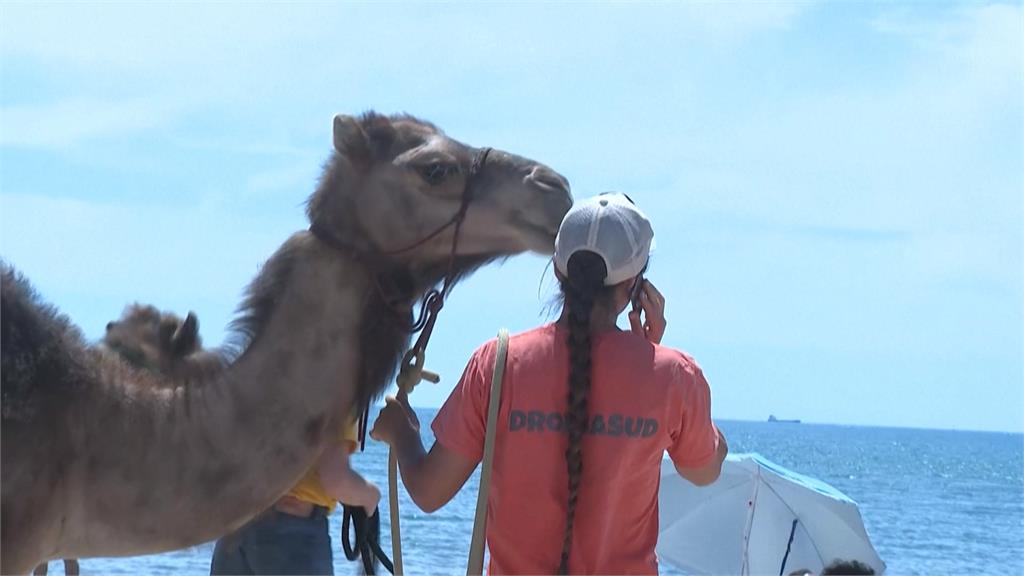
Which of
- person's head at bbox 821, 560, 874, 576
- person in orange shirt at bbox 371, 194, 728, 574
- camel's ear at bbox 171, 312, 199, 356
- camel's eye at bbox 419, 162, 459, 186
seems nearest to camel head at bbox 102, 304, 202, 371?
camel's ear at bbox 171, 312, 199, 356

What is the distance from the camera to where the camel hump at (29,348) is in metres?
4.34

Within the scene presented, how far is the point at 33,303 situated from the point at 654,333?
1.88m

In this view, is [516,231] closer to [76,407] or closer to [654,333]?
[654,333]

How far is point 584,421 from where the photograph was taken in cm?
396

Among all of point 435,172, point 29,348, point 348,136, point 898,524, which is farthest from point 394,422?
point 898,524

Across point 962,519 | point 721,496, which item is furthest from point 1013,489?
point 721,496

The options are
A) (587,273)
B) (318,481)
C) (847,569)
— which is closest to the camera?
(587,273)

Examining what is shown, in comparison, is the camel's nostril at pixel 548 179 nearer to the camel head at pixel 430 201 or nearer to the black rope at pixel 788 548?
the camel head at pixel 430 201

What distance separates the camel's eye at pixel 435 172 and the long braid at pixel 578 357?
2.54ft

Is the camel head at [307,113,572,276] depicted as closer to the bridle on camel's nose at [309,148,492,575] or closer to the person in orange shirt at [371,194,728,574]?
the bridle on camel's nose at [309,148,492,575]

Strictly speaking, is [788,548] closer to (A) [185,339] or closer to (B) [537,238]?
(B) [537,238]

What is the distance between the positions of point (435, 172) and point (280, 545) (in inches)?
59.3

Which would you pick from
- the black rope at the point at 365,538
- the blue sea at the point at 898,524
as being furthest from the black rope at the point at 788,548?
the black rope at the point at 365,538

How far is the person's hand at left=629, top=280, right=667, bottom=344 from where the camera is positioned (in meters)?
4.38
